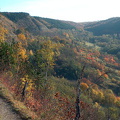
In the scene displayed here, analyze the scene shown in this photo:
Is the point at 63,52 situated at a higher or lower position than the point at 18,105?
lower

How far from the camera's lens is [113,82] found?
120438mm

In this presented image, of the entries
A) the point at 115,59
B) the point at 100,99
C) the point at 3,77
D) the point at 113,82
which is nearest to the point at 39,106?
the point at 3,77

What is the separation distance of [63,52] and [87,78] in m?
37.6

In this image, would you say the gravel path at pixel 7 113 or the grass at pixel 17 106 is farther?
the grass at pixel 17 106

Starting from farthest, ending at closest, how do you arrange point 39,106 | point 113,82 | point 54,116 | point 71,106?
point 113,82
point 39,106
point 71,106
point 54,116

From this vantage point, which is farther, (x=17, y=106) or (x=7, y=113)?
(x=17, y=106)

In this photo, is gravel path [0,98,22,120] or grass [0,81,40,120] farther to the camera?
grass [0,81,40,120]

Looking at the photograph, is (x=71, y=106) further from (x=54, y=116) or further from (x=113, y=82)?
(x=113, y=82)

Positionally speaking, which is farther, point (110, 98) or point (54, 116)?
point (110, 98)

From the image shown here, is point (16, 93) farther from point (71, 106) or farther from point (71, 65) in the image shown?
point (71, 65)

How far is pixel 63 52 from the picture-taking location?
139 m

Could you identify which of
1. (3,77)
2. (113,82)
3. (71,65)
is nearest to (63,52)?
(71,65)

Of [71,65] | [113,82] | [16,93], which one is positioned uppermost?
[16,93]

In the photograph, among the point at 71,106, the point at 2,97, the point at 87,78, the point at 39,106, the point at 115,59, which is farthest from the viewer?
the point at 115,59
